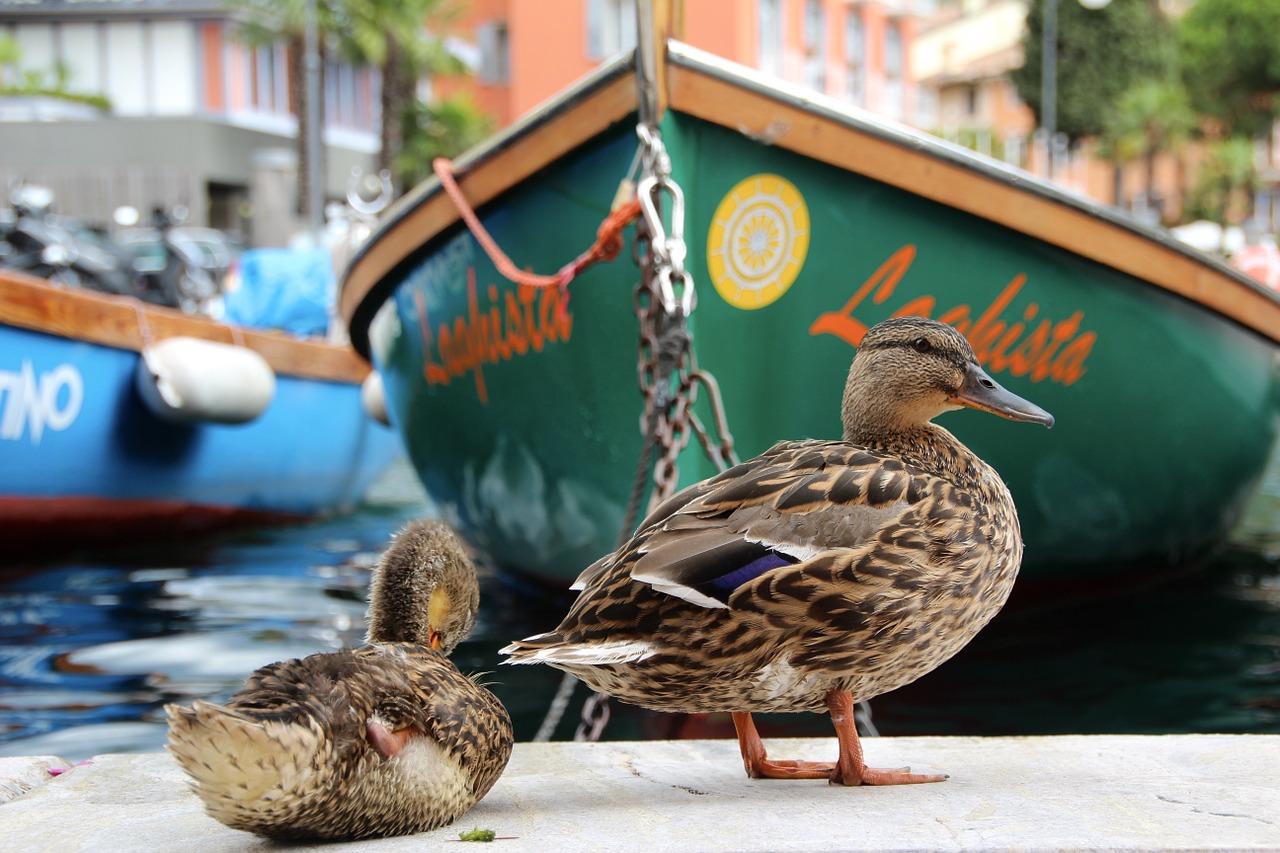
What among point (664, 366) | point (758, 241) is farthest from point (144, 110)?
point (664, 366)

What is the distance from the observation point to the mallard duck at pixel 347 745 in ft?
6.58

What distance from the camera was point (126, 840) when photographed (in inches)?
92.5

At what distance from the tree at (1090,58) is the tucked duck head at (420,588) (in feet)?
154

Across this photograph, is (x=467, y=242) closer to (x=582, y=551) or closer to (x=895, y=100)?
(x=582, y=551)

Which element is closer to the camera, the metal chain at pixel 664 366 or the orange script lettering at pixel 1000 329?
the metal chain at pixel 664 366

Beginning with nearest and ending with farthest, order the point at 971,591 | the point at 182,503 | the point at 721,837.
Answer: the point at 721,837 < the point at 971,591 < the point at 182,503

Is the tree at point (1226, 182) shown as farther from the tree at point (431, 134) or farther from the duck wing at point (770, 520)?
the duck wing at point (770, 520)

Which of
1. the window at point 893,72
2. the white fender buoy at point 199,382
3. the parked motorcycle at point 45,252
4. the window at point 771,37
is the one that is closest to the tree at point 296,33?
the window at point 771,37

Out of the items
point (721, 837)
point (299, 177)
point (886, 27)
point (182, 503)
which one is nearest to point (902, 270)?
point (721, 837)

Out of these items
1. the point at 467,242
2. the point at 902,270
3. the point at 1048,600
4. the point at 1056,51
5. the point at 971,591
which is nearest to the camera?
the point at 971,591

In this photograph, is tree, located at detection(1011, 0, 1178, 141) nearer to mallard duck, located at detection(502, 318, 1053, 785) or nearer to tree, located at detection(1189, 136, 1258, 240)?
tree, located at detection(1189, 136, 1258, 240)

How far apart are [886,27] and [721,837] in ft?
141

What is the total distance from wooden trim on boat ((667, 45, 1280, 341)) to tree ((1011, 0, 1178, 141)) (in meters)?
44.2

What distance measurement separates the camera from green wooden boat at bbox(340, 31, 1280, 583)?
4.73m
